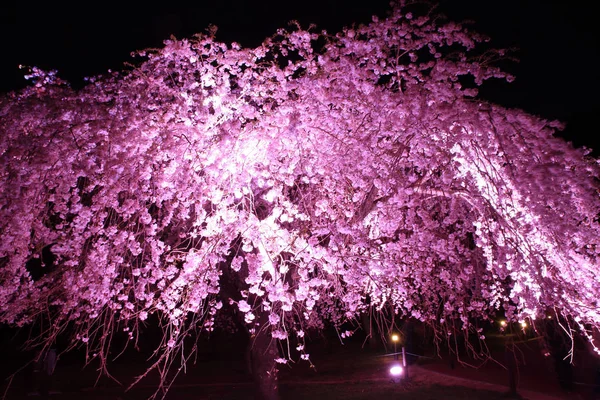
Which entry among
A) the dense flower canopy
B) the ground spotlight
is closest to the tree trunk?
the dense flower canopy

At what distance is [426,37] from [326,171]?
2.66 metres

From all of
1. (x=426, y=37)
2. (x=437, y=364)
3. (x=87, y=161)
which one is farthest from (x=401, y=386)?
(x=87, y=161)

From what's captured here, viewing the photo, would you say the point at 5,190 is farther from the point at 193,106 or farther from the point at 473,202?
the point at 473,202

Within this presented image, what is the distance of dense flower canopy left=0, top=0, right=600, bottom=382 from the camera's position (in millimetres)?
5320

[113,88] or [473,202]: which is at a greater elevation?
[113,88]

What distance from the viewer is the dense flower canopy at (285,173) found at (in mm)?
5320

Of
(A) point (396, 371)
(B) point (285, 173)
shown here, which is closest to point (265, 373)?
(B) point (285, 173)

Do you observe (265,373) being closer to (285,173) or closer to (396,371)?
(285,173)

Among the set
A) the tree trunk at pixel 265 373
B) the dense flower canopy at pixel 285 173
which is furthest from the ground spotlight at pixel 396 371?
the dense flower canopy at pixel 285 173

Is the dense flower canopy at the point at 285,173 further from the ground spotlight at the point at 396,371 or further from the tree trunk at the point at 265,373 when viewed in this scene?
A: the ground spotlight at the point at 396,371

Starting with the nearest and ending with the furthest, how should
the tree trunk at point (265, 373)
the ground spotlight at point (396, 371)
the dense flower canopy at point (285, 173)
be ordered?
1. the dense flower canopy at point (285, 173)
2. the tree trunk at point (265, 373)
3. the ground spotlight at point (396, 371)

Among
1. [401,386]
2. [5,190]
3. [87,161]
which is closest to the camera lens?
[5,190]

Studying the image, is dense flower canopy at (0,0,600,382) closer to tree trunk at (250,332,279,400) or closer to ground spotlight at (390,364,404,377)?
tree trunk at (250,332,279,400)

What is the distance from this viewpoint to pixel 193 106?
6.98 metres
